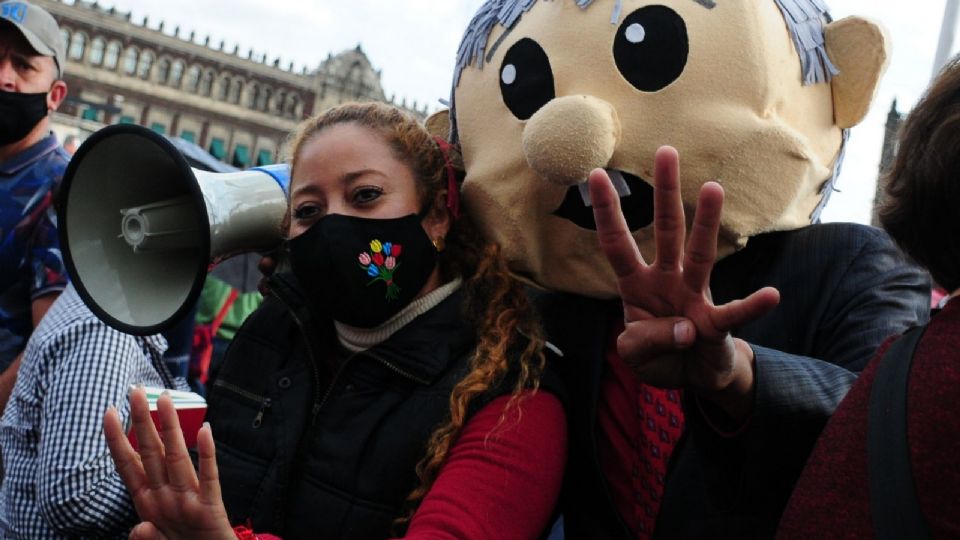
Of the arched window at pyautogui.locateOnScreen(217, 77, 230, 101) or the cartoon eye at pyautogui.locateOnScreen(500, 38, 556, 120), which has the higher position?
the cartoon eye at pyautogui.locateOnScreen(500, 38, 556, 120)

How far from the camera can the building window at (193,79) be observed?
4438 cm

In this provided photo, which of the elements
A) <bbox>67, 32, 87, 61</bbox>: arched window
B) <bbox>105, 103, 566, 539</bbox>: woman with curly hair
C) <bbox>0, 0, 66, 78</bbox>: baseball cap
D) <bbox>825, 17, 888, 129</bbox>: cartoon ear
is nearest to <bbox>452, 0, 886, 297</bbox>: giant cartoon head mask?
<bbox>825, 17, 888, 129</bbox>: cartoon ear

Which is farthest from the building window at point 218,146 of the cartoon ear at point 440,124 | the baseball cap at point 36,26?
the cartoon ear at point 440,124

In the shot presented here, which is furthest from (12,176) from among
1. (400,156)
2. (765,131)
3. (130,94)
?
(130,94)

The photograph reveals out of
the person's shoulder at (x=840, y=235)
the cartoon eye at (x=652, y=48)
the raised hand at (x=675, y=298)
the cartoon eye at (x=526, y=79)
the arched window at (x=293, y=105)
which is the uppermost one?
the cartoon eye at (x=652, y=48)

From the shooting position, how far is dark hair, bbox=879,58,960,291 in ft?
4.22

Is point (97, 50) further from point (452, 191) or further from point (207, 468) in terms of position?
point (207, 468)

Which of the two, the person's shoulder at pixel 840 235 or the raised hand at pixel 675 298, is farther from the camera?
the person's shoulder at pixel 840 235

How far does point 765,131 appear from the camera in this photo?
67.2 inches

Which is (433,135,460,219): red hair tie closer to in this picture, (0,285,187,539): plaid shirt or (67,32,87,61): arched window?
(0,285,187,539): plaid shirt

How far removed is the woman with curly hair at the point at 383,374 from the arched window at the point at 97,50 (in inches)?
1769

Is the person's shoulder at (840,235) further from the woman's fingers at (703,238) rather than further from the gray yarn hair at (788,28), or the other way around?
the woman's fingers at (703,238)

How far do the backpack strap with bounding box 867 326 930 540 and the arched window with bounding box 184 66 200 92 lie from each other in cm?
4672

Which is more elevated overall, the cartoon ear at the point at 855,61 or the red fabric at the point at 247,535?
the cartoon ear at the point at 855,61
